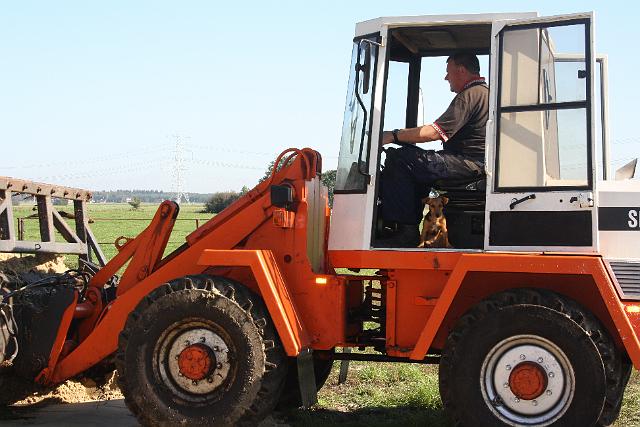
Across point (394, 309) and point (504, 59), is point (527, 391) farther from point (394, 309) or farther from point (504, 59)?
point (504, 59)

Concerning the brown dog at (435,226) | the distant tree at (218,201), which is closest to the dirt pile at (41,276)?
the brown dog at (435,226)

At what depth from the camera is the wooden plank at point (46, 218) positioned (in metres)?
9.61

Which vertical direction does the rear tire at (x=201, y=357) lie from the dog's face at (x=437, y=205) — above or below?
below

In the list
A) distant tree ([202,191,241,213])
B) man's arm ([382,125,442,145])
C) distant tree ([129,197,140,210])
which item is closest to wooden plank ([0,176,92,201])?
man's arm ([382,125,442,145])

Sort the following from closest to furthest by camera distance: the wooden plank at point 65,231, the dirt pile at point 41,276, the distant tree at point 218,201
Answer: the dirt pile at point 41,276 → the wooden plank at point 65,231 → the distant tree at point 218,201

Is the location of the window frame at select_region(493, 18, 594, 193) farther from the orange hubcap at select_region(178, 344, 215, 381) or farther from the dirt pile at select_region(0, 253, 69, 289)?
the dirt pile at select_region(0, 253, 69, 289)

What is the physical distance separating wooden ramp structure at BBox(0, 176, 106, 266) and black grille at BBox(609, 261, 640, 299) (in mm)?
5718

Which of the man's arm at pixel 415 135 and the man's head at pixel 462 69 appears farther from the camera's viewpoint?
the man's head at pixel 462 69

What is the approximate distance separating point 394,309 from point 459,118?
1.56m

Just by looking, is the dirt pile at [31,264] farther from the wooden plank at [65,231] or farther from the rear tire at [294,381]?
the rear tire at [294,381]

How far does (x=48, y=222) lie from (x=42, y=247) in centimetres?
43

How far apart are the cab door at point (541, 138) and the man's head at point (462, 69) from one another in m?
0.55

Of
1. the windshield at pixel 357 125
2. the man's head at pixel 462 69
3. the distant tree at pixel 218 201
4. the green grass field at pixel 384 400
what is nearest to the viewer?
the windshield at pixel 357 125

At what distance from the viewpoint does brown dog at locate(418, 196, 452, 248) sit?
22.7ft
